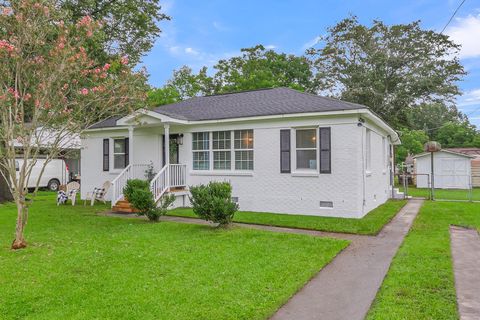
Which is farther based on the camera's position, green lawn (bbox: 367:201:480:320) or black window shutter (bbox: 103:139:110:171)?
black window shutter (bbox: 103:139:110:171)

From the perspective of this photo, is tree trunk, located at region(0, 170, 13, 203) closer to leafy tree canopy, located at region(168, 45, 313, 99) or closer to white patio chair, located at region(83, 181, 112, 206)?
white patio chair, located at region(83, 181, 112, 206)

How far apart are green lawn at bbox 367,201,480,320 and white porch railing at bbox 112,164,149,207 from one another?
927cm

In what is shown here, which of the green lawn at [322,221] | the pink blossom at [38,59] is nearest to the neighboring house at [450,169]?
the green lawn at [322,221]

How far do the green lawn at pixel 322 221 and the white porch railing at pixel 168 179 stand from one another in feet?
2.89

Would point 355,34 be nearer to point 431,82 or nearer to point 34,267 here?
point 431,82

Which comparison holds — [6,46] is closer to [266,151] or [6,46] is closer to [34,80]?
[34,80]

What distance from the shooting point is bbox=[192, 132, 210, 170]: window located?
12500 millimetres

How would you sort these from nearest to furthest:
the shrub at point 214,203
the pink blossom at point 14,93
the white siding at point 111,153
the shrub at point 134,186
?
the pink blossom at point 14,93, the shrub at point 214,203, the shrub at point 134,186, the white siding at point 111,153

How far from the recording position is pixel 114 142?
14641mm

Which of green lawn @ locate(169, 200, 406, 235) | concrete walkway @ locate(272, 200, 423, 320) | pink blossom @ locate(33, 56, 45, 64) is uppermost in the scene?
pink blossom @ locate(33, 56, 45, 64)

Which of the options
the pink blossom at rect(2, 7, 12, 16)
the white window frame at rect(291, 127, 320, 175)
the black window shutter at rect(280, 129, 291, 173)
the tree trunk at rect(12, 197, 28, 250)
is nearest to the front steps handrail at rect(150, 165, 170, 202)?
the black window shutter at rect(280, 129, 291, 173)

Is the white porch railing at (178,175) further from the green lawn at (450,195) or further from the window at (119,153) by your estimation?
the green lawn at (450,195)

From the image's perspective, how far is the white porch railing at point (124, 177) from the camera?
1202 centimetres

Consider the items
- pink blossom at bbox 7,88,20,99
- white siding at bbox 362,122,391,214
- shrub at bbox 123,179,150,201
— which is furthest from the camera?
white siding at bbox 362,122,391,214
